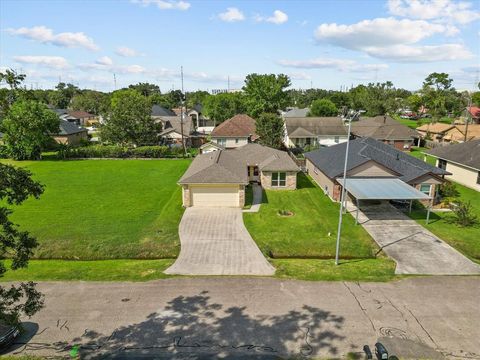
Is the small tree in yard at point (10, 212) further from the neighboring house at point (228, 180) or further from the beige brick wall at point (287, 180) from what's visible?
the beige brick wall at point (287, 180)

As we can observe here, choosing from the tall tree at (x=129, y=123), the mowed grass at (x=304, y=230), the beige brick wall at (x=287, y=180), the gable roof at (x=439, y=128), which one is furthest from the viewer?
the gable roof at (x=439, y=128)

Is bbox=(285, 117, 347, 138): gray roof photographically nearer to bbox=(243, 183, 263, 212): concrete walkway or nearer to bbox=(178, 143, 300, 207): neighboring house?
bbox=(178, 143, 300, 207): neighboring house

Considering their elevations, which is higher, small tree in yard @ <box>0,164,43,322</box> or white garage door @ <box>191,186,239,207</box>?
small tree in yard @ <box>0,164,43,322</box>

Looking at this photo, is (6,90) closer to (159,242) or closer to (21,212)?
(159,242)

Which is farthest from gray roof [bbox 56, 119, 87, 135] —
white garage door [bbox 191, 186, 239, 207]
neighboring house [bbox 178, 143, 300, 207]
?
white garage door [bbox 191, 186, 239, 207]

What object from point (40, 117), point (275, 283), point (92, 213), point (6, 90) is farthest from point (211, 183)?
point (40, 117)

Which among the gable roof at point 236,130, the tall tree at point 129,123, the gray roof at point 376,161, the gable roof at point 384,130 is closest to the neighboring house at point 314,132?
the gable roof at point 384,130
